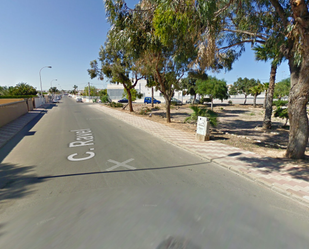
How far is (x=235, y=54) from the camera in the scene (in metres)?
9.97

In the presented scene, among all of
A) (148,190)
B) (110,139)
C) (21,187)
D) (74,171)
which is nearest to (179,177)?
(148,190)

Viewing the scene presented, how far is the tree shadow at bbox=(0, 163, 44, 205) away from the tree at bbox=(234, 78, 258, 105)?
3940cm

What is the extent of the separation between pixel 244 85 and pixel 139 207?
4045cm

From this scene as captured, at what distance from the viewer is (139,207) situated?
3.35 metres

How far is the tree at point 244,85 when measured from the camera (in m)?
36.1

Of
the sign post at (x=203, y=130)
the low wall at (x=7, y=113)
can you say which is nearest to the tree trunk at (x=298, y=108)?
the sign post at (x=203, y=130)

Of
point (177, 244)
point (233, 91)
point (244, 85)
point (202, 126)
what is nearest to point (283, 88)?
point (244, 85)

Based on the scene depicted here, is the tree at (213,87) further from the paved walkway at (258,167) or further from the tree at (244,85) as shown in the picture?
the paved walkway at (258,167)

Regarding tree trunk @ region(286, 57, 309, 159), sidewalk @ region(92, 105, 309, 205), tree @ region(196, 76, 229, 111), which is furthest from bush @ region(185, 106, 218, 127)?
tree @ region(196, 76, 229, 111)

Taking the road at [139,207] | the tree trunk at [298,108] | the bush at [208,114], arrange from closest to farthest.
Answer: the road at [139,207]
the tree trunk at [298,108]
the bush at [208,114]

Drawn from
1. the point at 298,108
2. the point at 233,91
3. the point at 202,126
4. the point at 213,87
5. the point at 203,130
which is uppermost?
the point at 213,87

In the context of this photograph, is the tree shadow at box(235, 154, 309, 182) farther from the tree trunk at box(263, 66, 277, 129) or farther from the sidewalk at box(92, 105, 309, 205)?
the tree trunk at box(263, 66, 277, 129)

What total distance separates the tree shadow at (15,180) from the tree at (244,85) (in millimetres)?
39401

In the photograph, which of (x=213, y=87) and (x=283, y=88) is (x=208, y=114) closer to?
(x=213, y=87)
